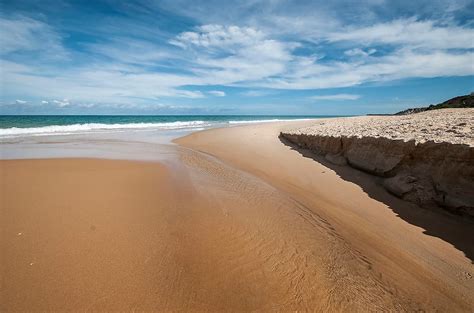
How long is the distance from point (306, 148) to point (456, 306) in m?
7.89

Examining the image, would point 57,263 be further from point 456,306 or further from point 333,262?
point 456,306

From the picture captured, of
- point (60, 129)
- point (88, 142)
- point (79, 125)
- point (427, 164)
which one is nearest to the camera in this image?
point (427, 164)

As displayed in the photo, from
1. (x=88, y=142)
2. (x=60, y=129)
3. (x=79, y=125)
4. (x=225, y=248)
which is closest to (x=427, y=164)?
(x=225, y=248)

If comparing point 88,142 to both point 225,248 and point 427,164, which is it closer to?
point 225,248

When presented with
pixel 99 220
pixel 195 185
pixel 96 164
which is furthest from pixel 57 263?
pixel 96 164

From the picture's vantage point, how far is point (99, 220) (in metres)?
3.62

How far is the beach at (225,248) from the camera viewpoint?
89.8 inches

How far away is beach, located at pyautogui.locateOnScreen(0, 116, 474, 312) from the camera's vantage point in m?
2.28

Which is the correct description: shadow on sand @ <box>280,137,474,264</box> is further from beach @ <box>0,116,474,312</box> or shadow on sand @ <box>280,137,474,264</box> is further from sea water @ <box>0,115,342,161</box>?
sea water @ <box>0,115,342,161</box>

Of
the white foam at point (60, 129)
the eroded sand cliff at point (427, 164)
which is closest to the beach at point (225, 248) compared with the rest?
the eroded sand cliff at point (427, 164)

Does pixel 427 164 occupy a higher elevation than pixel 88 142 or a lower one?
higher

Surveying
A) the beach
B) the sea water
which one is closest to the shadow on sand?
the beach

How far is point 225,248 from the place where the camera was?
3039mm

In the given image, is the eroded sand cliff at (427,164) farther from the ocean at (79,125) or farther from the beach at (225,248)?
the ocean at (79,125)
